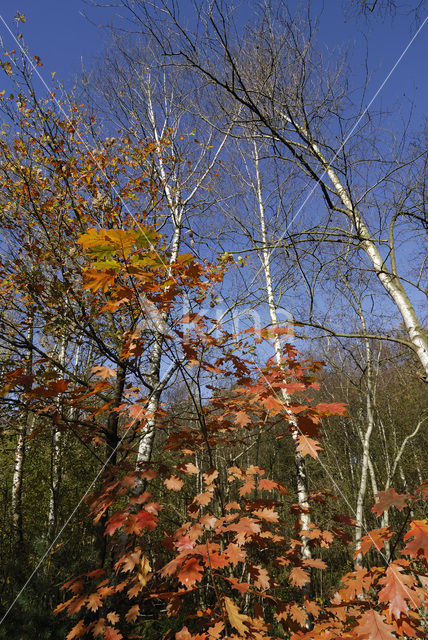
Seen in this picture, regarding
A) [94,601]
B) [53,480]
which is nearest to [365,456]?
[94,601]

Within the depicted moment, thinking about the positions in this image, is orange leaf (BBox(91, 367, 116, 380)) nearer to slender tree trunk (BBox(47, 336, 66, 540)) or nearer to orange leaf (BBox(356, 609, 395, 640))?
slender tree trunk (BBox(47, 336, 66, 540))

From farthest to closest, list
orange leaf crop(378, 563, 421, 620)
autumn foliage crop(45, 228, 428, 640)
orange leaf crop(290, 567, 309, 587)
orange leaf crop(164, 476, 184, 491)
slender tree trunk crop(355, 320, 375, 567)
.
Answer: slender tree trunk crop(355, 320, 375, 567) < orange leaf crop(290, 567, 309, 587) < orange leaf crop(164, 476, 184, 491) < autumn foliage crop(45, 228, 428, 640) < orange leaf crop(378, 563, 421, 620)

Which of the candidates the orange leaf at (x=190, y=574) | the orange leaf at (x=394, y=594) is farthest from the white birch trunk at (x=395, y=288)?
the orange leaf at (x=190, y=574)

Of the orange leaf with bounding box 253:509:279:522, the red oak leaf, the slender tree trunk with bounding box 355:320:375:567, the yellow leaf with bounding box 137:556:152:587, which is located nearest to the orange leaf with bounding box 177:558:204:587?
the yellow leaf with bounding box 137:556:152:587

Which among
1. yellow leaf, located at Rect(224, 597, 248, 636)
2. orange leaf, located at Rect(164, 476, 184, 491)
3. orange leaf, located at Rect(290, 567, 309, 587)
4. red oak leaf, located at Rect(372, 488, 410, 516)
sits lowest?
orange leaf, located at Rect(290, 567, 309, 587)

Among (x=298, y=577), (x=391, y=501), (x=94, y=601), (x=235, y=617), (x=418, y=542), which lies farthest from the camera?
(x=298, y=577)

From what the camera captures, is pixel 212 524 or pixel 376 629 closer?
pixel 376 629

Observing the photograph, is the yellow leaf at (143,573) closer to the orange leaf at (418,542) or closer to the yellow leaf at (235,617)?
the yellow leaf at (235,617)

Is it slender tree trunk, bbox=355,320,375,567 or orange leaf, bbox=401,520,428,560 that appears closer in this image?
orange leaf, bbox=401,520,428,560

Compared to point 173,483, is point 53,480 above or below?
above

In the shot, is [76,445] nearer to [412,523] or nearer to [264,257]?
[264,257]

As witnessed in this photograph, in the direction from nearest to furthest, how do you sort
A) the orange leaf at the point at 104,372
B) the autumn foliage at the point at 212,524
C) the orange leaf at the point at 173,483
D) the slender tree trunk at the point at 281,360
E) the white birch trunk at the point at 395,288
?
1. the autumn foliage at the point at 212,524
2. the orange leaf at the point at 104,372
3. the orange leaf at the point at 173,483
4. the white birch trunk at the point at 395,288
5. the slender tree trunk at the point at 281,360

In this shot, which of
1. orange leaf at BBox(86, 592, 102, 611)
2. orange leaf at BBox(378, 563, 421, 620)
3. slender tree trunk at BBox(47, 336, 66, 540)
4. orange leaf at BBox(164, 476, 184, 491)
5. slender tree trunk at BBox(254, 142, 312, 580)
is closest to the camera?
orange leaf at BBox(378, 563, 421, 620)

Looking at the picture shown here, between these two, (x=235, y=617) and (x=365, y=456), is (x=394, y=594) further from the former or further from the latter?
(x=365, y=456)
